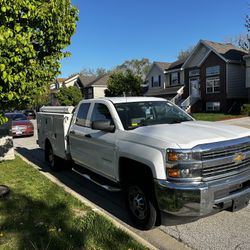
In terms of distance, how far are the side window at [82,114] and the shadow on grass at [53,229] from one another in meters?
1.83

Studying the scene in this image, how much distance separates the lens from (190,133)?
4.46 m

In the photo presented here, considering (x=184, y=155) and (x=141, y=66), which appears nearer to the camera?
(x=184, y=155)

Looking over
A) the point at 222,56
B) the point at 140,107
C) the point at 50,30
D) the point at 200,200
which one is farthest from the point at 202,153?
the point at 222,56

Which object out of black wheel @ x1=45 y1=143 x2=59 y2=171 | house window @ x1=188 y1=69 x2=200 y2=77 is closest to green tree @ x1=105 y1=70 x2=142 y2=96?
house window @ x1=188 y1=69 x2=200 y2=77

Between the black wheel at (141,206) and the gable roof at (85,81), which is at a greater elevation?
the gable roof at (85,81)

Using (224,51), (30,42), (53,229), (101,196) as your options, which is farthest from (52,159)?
(224,51)

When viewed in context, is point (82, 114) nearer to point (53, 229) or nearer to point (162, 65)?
point (53, 229)

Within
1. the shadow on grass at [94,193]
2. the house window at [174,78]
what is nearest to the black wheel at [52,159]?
the shadow on grass at [94,193]

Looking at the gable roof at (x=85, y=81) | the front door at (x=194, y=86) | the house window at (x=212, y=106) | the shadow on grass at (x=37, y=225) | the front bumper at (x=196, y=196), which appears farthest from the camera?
the gable roof at (x=85, y=81)

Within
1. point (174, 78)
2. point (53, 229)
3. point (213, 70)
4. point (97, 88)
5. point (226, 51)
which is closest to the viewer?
point (53, 229)

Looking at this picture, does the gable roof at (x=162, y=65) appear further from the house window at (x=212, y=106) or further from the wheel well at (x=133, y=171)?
the wheel well at (x=133, y=171)

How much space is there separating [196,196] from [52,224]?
7.31 feet

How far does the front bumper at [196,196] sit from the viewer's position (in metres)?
3.95

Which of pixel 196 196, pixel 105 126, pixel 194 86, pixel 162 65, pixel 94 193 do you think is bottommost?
pixel 94 193
